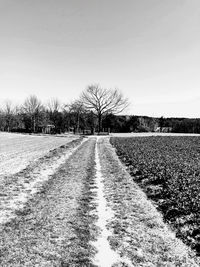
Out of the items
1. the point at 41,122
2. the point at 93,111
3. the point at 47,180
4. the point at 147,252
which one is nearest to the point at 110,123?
the point at 93,111

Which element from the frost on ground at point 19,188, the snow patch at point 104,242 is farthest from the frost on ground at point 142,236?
the frost on ground at point 19,188

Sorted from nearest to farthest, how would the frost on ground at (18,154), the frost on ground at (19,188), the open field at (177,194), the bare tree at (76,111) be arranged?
the open field at (177,194), the frost on ground at (19,188), the frost on ground at (18,154), the bare tree at (76,111)

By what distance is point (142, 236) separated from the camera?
6.07 m

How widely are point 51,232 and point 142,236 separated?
2.20 metres

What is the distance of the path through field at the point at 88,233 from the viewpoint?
16.1 feet

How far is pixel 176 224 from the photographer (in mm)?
6887

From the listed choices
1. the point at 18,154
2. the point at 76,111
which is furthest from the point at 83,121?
the point at 18,154

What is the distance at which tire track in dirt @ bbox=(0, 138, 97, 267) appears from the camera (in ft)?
15.8

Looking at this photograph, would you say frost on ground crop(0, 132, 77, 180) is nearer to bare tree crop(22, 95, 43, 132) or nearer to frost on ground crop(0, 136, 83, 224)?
frost on ground crop(0, 136, 83, 224)

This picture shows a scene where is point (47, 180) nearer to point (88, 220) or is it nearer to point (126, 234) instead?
point (88, 220)

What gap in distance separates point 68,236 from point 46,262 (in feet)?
3.95

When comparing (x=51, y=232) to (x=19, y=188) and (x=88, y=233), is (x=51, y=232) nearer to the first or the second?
(x=88, y=233)

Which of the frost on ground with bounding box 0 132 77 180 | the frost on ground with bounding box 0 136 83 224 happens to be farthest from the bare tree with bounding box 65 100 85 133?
the frost on ground with bounding box 0 136 83 224

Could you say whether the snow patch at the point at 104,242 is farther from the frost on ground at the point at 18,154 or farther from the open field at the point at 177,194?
the frost on ground at the point at 18,154
